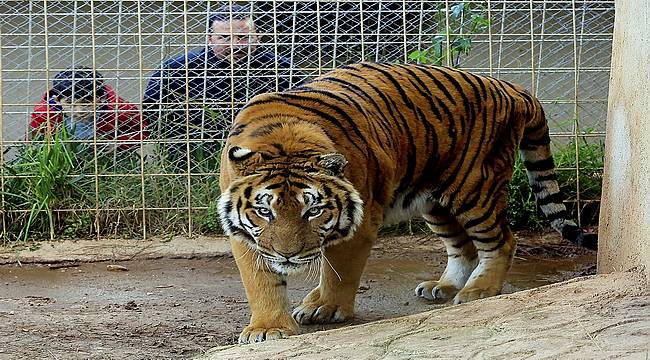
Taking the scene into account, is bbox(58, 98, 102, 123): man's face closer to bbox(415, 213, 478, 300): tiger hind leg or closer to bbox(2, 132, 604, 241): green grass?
bbox(2, 132, 604, 241): green grass

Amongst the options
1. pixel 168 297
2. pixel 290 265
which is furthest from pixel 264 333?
pixel 168 297

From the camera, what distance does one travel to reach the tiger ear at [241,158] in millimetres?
4297

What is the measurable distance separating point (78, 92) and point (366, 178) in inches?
111

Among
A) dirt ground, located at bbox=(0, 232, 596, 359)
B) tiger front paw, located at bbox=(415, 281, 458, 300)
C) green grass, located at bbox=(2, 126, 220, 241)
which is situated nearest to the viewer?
dirt ground, located at bbox=(0, 232, 596, 359)

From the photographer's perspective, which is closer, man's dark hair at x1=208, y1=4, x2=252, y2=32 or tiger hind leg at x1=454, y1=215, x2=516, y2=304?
tiger hind leg at x1=454, y1=215, x2=516, y2=304

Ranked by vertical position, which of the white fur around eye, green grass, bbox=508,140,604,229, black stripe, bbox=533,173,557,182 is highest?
the white fur around eye

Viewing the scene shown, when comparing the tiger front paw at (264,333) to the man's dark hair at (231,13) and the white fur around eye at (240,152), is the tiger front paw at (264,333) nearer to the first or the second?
the white fur around eye at (240,152)

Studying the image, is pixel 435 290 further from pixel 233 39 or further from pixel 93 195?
pixel 93 195

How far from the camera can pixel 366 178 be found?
467cm

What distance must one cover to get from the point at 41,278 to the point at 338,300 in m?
2.07

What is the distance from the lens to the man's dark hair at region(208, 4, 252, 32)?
Answer: 6.72 metres

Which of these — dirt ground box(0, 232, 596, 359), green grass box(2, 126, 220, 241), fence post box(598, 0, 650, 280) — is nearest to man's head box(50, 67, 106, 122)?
green grass box(2, 126, 220, 241)

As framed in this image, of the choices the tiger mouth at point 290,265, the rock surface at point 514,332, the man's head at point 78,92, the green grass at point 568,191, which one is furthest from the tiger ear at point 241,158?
the green grass at point 568,191

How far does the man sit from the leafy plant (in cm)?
91
